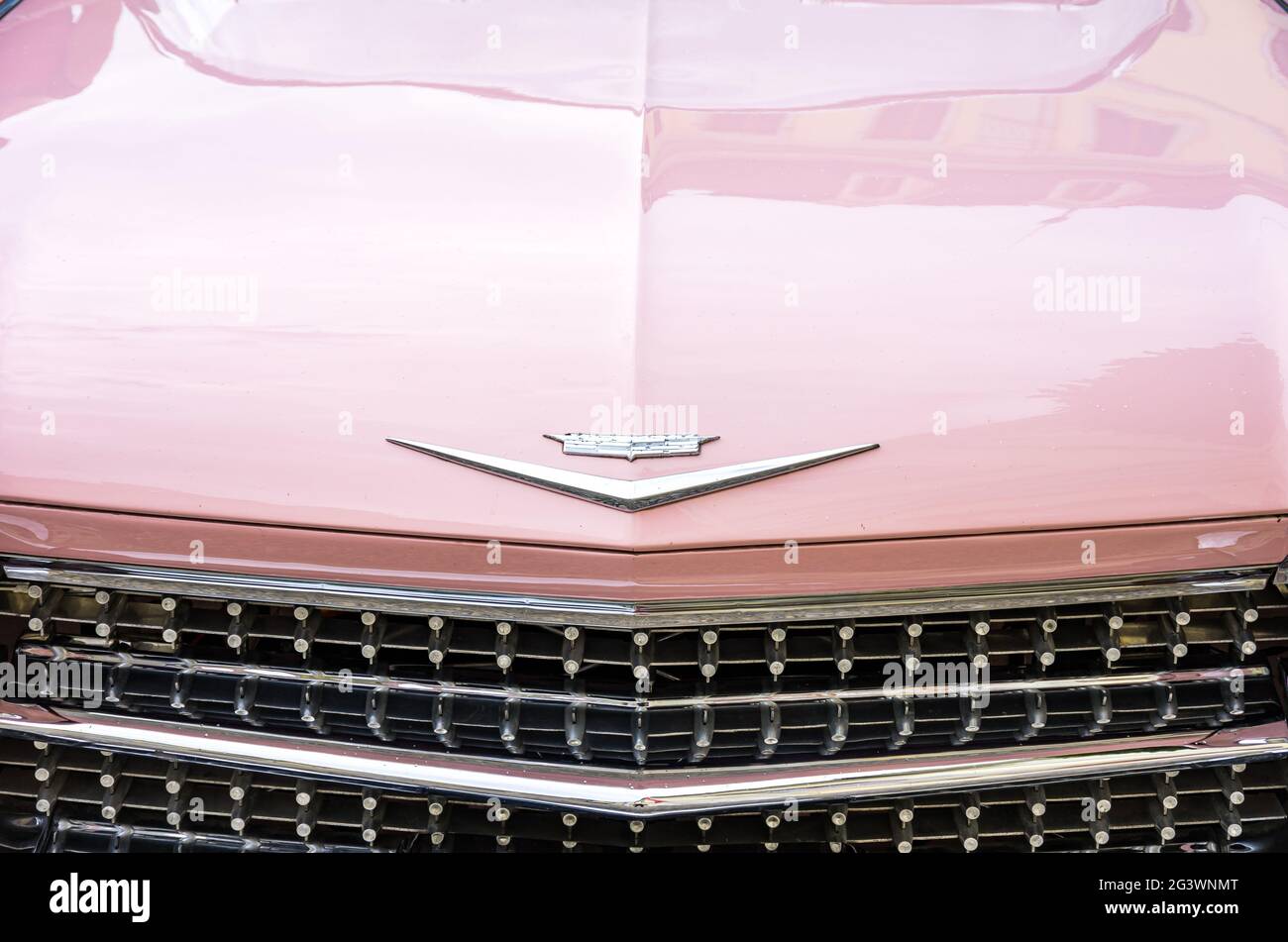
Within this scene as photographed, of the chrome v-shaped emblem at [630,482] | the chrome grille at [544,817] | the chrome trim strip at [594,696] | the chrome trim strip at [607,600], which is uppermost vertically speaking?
the chrome v-shaped emblem at [630,482]

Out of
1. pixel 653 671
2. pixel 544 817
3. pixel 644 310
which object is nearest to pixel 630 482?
pixel 644 310

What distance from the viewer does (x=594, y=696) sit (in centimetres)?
194

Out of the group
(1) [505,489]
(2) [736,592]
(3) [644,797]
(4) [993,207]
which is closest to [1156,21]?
(4) [993,207]

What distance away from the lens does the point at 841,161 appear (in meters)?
2.01

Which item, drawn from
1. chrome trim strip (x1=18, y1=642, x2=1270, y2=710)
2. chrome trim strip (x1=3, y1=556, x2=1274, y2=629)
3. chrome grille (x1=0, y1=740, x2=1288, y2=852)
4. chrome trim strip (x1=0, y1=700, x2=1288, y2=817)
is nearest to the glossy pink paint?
chrome trim strip (x1=3, y1=556, x2=1274, y2=629)

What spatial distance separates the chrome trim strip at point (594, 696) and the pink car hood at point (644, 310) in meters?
0.33

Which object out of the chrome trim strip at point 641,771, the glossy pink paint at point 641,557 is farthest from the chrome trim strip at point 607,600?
the chrome trim strip at point 641,771

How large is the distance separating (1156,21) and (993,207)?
98cm

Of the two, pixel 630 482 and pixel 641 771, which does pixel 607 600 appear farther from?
pixel 641 771

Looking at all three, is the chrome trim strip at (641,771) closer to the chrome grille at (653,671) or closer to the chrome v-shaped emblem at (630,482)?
the chrome grille at (653,671)

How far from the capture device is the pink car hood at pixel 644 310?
176 centimetres

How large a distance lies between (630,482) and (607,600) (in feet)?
0.69

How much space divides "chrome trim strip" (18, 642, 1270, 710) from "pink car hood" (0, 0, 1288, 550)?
33 centimetres

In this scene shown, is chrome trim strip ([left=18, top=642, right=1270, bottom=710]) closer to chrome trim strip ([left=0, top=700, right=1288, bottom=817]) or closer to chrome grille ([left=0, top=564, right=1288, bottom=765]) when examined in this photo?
chrome grille ([left=0, top=564, right=1288, bottom=765])
